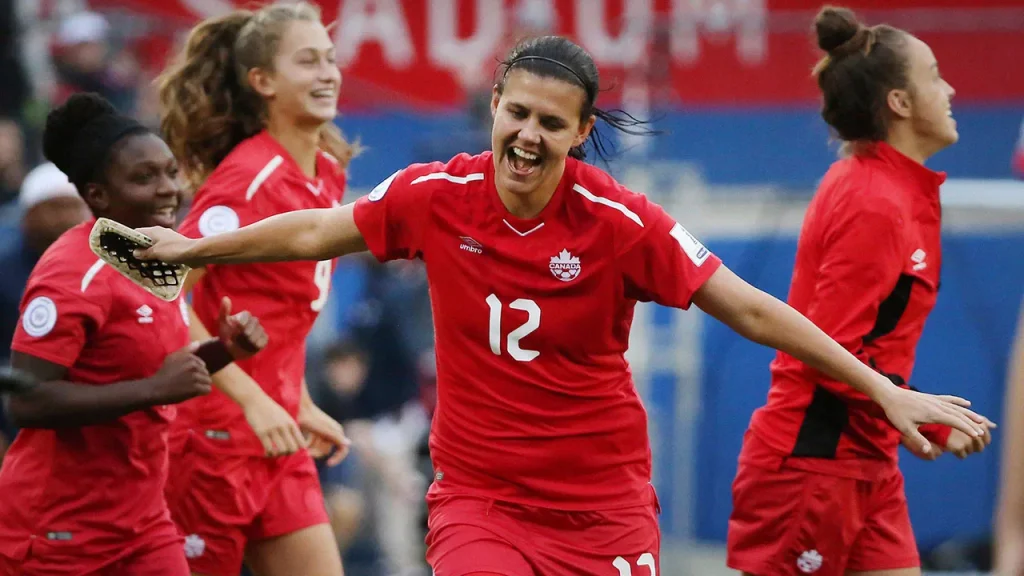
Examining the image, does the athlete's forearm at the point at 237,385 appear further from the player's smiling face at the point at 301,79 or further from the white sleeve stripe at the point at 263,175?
the player's smiling face at the point at 301,79

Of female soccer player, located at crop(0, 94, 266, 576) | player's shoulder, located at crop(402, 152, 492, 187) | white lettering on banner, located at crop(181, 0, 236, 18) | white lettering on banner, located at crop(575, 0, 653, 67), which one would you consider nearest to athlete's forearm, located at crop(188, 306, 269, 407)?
female soccer player, located at crop(0, 94, 266, 576)

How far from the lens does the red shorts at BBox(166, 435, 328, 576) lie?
510cm

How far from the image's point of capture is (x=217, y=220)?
5055 millimetres

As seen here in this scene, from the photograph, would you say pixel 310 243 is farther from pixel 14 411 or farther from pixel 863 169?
pixel 863 169

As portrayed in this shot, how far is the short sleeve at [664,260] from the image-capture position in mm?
4004

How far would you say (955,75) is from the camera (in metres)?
11.3

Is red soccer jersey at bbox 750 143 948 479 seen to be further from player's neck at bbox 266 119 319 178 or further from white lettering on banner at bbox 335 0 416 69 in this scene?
white lettering on banner at bbox 335 0 416 69

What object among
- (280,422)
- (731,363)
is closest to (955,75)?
(731,363)

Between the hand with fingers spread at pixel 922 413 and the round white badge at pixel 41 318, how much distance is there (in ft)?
7.80

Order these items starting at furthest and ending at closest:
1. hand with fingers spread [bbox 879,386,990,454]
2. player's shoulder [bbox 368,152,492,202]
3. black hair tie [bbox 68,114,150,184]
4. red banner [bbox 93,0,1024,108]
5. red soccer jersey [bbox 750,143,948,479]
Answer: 1. red banner [bbox 93,0,1024,108]
2. red soccer jersey [bbox 750,143,948,479]
3. black hair tie [bbox 68,114,150,184]
4. player's shoulder [bbox 368,152,492,202]
5. hand with fingers spread [bbox 879,386,990,454]

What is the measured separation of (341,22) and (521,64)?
8.87 m

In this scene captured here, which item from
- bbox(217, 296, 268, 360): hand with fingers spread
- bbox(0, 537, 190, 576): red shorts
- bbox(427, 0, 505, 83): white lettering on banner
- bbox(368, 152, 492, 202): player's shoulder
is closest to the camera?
bbox(368, 152, 492, 202): player's shoulder

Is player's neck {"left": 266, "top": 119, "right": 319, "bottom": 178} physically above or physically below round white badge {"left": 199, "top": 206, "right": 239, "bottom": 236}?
above

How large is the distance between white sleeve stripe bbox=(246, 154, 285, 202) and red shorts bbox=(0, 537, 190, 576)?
1253 millimetres
